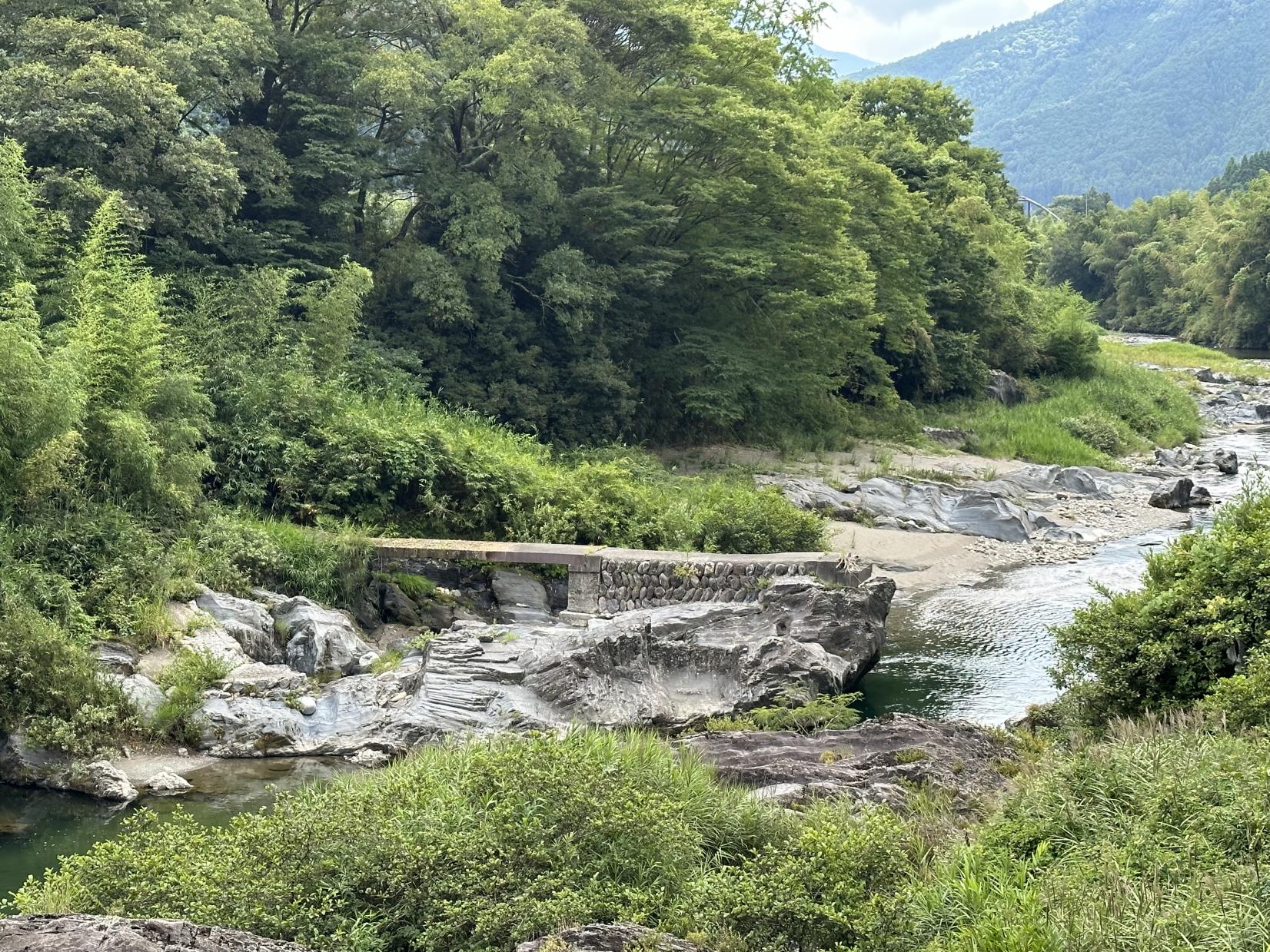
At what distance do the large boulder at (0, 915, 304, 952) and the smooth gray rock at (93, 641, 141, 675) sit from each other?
7.50 m

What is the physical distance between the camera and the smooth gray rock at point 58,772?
442 inches

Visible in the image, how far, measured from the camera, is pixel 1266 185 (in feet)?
226

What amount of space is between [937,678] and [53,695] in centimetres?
1024

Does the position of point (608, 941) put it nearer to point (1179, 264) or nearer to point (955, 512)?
point (955, 512)

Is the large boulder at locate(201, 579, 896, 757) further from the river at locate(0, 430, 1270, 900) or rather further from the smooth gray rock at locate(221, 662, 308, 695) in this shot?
the river at locate(0, 430, 1270, 900)

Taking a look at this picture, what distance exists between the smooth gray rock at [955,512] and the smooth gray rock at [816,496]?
0.40 metres

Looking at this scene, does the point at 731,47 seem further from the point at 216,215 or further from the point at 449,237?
the point at 216,215

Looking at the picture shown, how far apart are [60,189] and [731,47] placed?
1537cm

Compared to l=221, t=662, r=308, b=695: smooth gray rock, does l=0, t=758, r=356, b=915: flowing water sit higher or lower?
lower

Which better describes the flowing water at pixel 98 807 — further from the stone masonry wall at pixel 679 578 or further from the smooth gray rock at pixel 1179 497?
the smooth gray rock at pixel 1179 497

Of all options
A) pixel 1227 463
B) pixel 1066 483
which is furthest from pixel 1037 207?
pixel 1066 483

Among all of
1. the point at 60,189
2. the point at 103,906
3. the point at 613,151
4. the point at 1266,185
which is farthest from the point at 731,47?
the point at 1266,185

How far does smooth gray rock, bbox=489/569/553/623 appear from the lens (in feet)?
57.0

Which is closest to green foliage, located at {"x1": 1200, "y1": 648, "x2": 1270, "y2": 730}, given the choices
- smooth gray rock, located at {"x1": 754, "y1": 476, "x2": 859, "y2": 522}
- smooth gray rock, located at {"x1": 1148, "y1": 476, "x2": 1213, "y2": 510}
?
smooth gray rock, located at {"x1": 754, "y1": 476, "x2": 859, "y2": 522}
